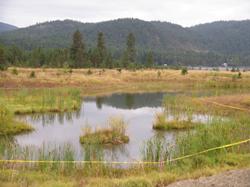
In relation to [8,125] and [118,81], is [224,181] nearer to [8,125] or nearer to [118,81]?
[8,125]

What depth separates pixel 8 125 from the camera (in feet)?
67.9

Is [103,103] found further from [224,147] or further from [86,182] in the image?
[86,182]

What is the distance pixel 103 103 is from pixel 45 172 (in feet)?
79.4

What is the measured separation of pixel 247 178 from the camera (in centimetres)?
1034

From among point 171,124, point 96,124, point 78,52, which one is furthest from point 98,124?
point 78,52

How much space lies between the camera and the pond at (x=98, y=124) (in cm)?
1758

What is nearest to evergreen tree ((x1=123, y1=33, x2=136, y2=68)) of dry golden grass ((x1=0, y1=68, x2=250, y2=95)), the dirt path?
dry golden grass ((x1=0, y1=68, x2=250, y2=95))

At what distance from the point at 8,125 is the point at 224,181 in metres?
13.3

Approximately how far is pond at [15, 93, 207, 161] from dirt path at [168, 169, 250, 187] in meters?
5.31

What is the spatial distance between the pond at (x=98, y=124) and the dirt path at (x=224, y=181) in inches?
209

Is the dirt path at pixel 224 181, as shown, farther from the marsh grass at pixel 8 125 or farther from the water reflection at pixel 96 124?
the marsh grass at pixel 8 125

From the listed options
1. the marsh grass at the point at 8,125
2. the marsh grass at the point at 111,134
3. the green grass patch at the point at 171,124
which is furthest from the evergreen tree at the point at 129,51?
the marsh grass at the point at 111,134

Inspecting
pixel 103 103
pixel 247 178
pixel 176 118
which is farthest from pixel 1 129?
pixel 103 103

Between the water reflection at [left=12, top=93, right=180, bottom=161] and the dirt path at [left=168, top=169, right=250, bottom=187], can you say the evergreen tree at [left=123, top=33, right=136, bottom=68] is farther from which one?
the dirt path at [left=168, top=169, right=250, bottom=187]
